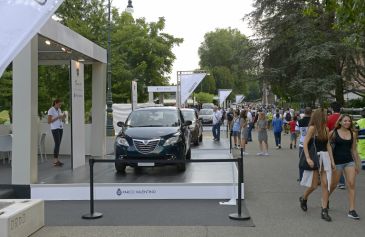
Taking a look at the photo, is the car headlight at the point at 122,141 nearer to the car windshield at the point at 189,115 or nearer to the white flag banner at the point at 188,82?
the car windshield at the point at 189,115

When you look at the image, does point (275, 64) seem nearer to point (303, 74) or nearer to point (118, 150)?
point (303, 74)

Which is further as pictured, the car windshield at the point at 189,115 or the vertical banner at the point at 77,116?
the car windshield at the point at 189,115

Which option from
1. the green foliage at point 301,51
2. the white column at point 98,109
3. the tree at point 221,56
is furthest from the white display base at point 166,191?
the tree at point 221,56

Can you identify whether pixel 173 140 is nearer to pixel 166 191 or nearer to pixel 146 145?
pixel 146 145

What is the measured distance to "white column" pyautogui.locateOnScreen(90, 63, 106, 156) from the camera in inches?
611

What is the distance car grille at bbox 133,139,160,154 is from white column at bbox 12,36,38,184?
2649 mm

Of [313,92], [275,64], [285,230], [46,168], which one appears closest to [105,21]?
[275,64]

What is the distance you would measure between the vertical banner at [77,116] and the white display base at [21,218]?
16.9 ft

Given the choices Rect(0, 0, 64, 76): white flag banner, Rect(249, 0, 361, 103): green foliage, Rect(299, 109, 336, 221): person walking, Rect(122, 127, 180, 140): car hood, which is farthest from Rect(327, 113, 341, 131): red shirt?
Rect(249, 0, 361, 103): green foliage

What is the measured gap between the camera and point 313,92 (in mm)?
32719

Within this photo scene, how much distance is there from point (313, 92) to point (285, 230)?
2682cm

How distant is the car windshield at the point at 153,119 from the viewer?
1284 centimetres

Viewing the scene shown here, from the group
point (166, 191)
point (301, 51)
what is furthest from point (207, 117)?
point (166, 191)

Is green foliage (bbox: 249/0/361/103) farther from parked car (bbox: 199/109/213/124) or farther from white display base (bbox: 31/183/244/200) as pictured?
white display base (bbox: 31/183/244/200)
